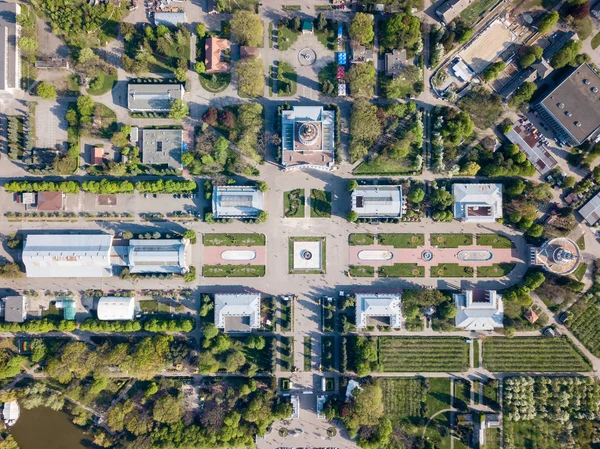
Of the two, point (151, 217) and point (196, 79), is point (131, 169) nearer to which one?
point (151, 217)

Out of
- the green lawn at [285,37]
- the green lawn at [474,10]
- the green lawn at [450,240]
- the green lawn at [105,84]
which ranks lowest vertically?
the green lawn at [450,240]

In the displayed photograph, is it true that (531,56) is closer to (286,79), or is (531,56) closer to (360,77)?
(360,77)

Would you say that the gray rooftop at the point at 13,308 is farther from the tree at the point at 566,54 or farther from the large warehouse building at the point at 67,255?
the tree at the point at 566,54

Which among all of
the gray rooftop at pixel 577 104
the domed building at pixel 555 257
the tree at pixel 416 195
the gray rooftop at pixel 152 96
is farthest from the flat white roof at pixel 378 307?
the gray rooftop at pixel 152 96

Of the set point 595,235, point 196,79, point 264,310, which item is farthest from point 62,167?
point 595,235

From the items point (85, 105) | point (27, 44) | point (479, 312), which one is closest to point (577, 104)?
point (479, 312)

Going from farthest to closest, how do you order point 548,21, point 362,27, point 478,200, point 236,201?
point 478,200
point 548,21
point 236,201
point 362,27

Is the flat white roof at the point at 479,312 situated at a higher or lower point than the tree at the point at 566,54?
lower
